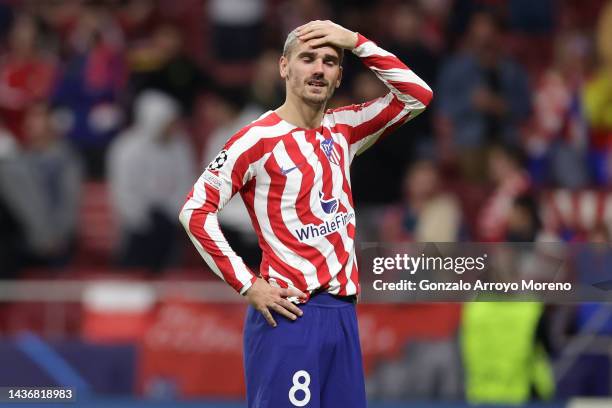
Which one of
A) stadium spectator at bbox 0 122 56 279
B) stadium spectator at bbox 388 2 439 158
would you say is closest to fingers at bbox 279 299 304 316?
stadium spectator at bbox 388 2 439 158

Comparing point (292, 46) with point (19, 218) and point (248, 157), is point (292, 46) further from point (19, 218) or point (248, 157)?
point (19, 218)

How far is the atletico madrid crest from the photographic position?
5598 mm

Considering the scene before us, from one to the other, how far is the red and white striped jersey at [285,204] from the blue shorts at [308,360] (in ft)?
0.37

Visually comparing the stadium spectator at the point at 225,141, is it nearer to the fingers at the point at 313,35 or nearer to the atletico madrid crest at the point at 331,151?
the atletico madrid crest at the point at 331,151

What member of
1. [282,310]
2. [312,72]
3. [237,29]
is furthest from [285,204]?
[237,29]

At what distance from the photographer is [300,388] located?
541 centimetres

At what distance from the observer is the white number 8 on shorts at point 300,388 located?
17.7 feet

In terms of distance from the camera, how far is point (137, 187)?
40.4ft

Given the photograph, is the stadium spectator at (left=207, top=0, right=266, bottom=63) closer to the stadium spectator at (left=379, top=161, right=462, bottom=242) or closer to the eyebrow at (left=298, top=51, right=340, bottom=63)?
the stadium spectator at (left=379, top=161, right=462, bottom=242)

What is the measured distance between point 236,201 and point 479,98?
99.0 inches

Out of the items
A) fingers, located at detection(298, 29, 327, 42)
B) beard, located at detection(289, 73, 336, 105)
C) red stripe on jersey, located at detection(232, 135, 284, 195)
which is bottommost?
red stripe on jersey, located at detection(232, 135, 284, 195)

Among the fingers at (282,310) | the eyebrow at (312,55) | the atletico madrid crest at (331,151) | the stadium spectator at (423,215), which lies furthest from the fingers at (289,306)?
the stadium spectator at (423,215)

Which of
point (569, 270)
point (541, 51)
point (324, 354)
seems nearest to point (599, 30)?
point (541, 51)

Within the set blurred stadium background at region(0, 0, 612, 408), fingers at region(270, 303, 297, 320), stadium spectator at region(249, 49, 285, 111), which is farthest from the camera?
stadium spectator at region(249, 49, 285, 111)
